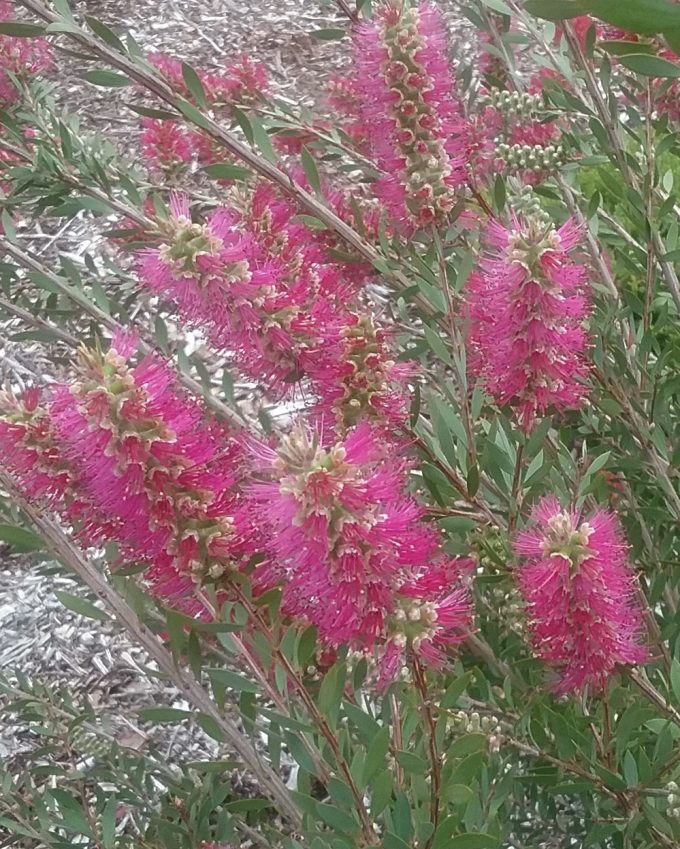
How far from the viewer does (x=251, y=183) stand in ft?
3.45

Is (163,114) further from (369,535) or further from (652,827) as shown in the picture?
(652,827)

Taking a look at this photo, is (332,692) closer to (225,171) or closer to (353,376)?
(353,376)

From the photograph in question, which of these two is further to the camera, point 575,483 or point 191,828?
point 191,828

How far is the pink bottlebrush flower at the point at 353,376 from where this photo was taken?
752 millimetres

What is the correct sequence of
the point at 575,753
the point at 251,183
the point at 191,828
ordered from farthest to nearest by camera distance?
the point at 251,183 → the point at 191,828 → the point at 575,753

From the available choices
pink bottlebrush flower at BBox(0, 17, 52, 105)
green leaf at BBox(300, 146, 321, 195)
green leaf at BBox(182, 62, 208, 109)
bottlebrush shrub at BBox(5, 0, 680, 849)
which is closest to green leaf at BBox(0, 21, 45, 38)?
bottlebrush shrub at BBox(5, 0, 680, 849)

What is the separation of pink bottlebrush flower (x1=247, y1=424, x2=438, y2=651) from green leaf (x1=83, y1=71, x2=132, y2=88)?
1.46 feet

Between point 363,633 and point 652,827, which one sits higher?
point 363,633

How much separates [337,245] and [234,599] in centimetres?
51

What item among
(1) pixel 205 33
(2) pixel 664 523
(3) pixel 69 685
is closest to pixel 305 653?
(2) pixel 664 523

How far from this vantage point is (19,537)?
25.7 inches

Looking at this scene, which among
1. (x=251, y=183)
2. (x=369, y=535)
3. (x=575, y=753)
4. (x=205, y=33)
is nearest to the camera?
(x=369, y=535)

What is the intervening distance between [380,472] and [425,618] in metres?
0.10

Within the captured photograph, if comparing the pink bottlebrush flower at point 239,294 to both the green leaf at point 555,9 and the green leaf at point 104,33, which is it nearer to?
the green leaf at point 104,33
